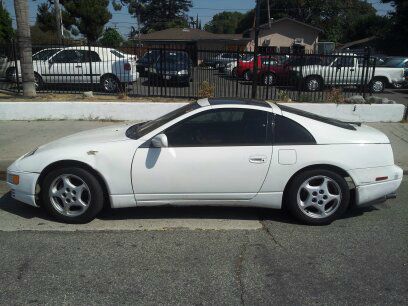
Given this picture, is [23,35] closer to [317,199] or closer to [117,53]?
[117,53]

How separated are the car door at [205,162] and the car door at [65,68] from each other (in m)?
9.80

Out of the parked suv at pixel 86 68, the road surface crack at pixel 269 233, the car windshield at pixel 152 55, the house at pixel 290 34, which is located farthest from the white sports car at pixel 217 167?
the house at pixel 290 34

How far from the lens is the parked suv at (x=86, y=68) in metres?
13.6

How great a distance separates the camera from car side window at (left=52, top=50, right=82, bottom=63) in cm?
1359

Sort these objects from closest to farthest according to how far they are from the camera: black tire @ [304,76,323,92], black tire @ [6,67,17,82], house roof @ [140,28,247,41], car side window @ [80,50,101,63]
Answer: black tire @ [304,76,323,92] → black tire @ [6,67,17,82] → car side window @ [80,50,101,63] → house roof @ [140,28,247,41]

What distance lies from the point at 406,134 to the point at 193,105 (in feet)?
21.3

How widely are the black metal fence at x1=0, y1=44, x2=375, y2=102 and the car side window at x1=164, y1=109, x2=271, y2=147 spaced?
6656 millimetres

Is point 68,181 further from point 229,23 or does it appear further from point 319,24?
point 229,23

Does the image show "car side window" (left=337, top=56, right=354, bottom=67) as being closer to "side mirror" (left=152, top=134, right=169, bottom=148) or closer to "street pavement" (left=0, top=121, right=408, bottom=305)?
"street pavement" (left=0, top=121, right=408, bottom=305)

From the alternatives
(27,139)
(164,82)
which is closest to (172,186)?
(27,139)

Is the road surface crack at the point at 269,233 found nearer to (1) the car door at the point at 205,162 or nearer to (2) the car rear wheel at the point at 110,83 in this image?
(1) the car door at the point at 205,162

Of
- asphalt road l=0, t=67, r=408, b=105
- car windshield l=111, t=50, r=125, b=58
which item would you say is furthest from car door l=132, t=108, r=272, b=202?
car windshield l=111, t=50, r=125, b=58

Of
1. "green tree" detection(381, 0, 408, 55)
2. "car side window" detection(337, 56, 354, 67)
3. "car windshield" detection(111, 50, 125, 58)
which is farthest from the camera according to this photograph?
"green tree" detection(381, 0, 408, 55)

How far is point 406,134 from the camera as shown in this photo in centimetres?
969
